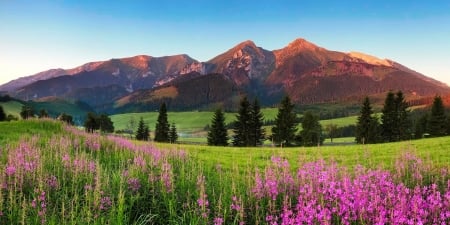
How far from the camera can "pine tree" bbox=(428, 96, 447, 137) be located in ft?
272

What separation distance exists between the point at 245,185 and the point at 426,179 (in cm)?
460

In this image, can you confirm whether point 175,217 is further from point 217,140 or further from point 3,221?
point 217,140

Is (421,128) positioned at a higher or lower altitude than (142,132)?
lower

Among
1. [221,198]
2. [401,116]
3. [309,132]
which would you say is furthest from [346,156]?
[401,116]

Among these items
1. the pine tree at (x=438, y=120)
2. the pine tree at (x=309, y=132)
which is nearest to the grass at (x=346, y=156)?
the pine tree at (x=309, y=132)

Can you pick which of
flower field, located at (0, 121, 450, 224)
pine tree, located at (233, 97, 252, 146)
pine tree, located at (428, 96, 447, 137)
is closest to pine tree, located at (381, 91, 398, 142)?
pine tree, located at (428, 96, 447, 137)

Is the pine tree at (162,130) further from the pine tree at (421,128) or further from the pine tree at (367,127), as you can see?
the pine tree at (421,128)

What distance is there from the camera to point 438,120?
3280 inches

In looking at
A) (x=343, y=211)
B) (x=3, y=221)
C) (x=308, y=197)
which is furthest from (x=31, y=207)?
(x=343, y=211)

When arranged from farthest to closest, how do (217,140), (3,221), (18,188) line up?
(217,140)
(18,188)
(3,221)

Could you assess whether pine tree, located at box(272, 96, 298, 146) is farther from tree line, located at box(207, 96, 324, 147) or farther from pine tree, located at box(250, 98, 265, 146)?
pine tree, located at box(250, 98, 265, 146)

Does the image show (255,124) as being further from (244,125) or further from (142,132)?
(142,132)

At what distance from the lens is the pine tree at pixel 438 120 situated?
82800 mm

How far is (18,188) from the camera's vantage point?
27.2 feet
